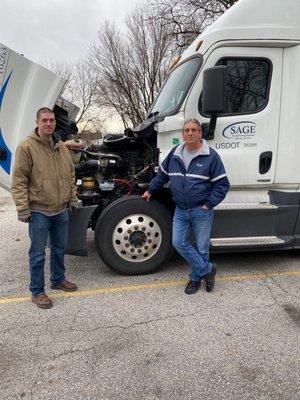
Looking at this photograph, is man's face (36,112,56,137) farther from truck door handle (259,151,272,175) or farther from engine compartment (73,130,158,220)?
truck door handle (259,151,272,175)

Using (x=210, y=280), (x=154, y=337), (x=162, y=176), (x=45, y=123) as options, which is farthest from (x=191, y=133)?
(x=154, y=337)

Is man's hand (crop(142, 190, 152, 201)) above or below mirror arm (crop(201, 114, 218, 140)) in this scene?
below

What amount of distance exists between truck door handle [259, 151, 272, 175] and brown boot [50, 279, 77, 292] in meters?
2.46

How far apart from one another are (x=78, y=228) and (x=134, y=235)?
2.07ft

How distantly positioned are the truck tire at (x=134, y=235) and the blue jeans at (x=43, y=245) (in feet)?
1.61

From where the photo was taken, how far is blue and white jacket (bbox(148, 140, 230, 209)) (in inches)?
153

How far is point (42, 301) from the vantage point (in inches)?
156

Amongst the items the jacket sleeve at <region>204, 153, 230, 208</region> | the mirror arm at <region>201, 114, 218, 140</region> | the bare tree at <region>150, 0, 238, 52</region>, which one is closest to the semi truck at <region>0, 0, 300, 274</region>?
the mirror arm at <region>201, 114, 218, 140</region>

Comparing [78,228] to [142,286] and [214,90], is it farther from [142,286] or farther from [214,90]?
[214,90]

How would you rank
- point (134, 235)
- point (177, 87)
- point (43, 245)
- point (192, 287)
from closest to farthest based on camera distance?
point (43, 245), point (192, 287), point (134, 235), point (177, 87)

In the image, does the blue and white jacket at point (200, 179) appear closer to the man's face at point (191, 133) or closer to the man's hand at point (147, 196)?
the man's face at point (191, 133)

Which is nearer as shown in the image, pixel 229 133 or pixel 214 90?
pixel 214 90

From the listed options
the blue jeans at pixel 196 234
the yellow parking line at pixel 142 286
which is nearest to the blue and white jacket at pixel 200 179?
the blue jeans at pixel 196 234

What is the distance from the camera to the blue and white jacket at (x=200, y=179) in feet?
12.7
